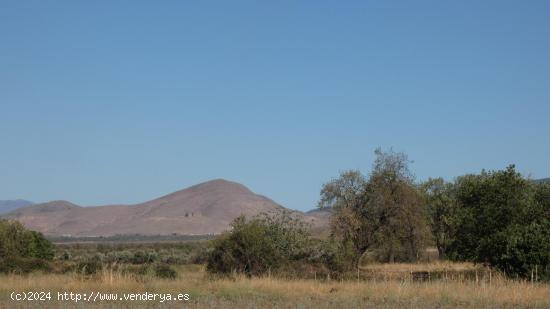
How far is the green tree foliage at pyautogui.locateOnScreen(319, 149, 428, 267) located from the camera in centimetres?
3991

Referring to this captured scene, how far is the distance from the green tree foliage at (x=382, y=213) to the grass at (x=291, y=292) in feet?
58.3

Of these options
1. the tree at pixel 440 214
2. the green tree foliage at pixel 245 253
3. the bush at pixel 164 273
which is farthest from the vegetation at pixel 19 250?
the tree at pixel 440 214

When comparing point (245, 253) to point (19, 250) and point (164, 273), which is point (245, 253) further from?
point (19, 250)

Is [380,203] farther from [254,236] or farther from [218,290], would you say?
[218,290]

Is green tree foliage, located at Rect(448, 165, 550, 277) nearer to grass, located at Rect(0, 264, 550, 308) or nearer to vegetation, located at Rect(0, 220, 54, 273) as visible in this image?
grass, located at Rect(0, 264, 550, 308)

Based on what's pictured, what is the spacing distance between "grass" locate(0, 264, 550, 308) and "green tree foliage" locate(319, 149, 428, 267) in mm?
17777

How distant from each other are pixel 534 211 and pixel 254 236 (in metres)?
16.3

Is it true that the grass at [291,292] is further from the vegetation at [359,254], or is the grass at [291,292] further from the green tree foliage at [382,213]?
the green tree foliage at [382,213]

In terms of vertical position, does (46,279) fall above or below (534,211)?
below

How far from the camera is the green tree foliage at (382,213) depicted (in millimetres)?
39906

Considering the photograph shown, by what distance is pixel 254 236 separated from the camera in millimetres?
26406

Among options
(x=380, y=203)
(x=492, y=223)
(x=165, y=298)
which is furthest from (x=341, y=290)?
(x=380, y=203)

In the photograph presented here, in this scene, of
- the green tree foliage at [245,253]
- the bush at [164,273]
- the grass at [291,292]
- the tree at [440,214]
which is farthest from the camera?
the tree at [440,214]

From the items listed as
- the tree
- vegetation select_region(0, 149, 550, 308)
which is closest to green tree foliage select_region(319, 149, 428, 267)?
vegetation select_region(0, 149, 550, 308)
